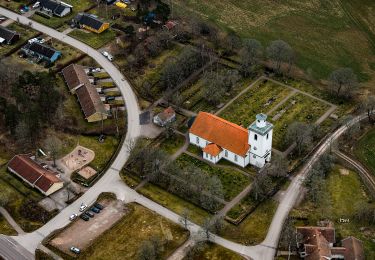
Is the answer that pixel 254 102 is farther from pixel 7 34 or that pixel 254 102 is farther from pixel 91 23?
pixel 7 34

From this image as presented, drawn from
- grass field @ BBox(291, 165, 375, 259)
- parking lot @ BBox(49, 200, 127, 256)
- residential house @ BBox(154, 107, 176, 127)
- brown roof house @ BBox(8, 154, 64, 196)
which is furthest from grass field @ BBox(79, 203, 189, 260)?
residential house @ BBox(154, 107, 176, 127)

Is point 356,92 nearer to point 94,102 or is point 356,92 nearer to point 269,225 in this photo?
point 269,225

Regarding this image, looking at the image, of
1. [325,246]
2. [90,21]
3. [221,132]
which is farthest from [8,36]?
[325,246]

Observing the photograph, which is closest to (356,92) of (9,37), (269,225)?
(269,225)

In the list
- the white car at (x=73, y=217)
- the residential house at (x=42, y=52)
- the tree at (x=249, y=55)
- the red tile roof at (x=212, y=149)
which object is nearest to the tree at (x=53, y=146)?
the white car at (x=73, y=217)

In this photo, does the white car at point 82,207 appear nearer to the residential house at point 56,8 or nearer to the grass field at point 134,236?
the grass field at point 134,236

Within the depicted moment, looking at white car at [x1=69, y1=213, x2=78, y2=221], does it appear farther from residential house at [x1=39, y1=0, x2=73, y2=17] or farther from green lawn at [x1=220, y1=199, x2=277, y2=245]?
residential house at [x1=39, y1=0, x2=73, y2=17]
